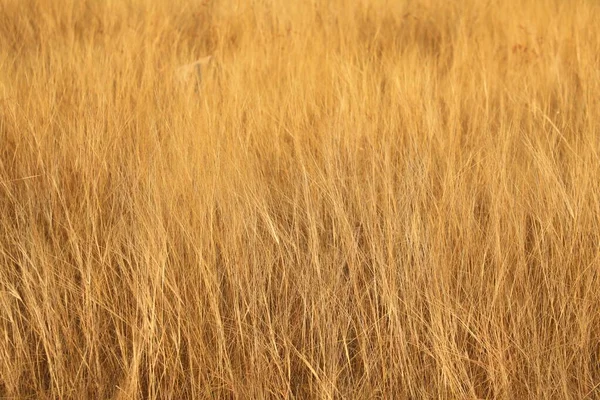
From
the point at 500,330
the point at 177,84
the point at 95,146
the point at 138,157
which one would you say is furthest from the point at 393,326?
the point at 177,84

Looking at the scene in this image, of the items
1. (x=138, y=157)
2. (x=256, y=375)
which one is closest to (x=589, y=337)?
(x=256, y=375)

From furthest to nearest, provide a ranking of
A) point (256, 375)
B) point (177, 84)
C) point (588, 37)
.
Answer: point (588, 37) → point (177, 84) → point (256, 375)

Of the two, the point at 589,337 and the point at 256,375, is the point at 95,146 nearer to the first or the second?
the point at 256,375

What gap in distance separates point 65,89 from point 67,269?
1.13 m

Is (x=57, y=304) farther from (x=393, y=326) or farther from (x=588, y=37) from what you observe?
(x=588, y=37)

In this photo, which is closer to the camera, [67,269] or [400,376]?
[400,376]

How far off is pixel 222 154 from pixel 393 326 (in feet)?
2.59

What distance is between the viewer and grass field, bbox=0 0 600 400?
1.45m

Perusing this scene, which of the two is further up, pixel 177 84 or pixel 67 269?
pixel 177 84

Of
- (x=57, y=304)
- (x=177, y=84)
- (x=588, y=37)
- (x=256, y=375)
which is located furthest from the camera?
(x=588, y=37)

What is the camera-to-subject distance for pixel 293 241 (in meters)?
1.69

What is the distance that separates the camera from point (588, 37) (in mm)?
3211

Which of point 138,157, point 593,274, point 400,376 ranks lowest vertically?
point 400,376

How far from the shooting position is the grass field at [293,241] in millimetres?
1454
